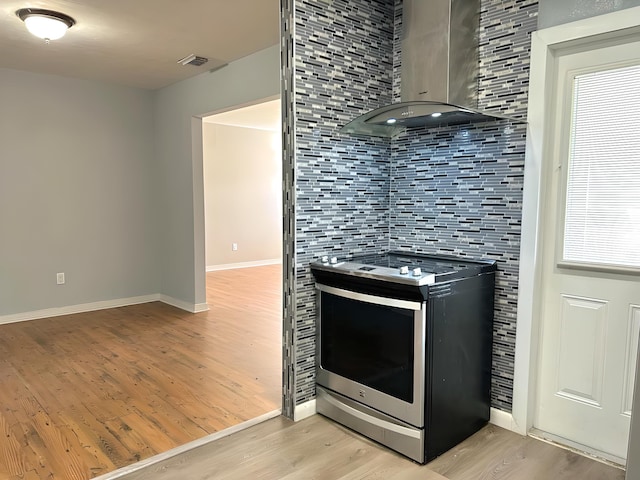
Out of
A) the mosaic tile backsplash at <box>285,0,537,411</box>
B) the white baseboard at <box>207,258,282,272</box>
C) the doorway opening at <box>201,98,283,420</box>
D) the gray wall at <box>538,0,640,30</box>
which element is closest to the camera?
the gray wall at <box>538,0,640,30</box>

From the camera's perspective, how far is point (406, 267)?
7.48ft

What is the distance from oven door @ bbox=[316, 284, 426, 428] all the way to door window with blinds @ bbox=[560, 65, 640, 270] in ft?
3.04

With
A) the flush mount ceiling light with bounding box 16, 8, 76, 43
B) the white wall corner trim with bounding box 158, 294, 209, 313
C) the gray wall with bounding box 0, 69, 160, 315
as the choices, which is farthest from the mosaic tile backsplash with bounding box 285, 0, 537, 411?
the gray wall with bounding box 0, 69, 160, 315

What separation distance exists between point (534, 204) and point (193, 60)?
10.6 ft

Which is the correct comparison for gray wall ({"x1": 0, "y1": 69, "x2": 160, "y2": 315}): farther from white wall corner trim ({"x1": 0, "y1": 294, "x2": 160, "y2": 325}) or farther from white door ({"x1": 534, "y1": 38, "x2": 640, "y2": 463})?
white door ({"x1": 534, "y1": 38, "x2": 640, "y2": 463})

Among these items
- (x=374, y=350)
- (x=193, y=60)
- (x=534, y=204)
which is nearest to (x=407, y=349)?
(x=374, y=350)

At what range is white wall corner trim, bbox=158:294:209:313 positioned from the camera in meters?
5.09

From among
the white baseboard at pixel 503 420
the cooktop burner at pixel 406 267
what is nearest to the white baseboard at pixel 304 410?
the cooktop burner at pixel 406 267

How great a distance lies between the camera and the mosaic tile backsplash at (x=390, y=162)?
244cm

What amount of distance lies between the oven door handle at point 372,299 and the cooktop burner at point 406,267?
0.10 m

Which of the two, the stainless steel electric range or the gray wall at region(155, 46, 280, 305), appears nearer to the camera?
the stainless steel electric range

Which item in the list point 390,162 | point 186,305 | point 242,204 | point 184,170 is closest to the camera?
point 390,162

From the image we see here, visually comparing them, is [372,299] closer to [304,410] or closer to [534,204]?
[304,410]

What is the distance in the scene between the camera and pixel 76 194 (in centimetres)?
499
